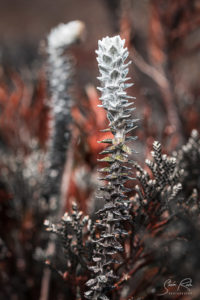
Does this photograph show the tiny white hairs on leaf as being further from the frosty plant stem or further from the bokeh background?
the frosty plant stem

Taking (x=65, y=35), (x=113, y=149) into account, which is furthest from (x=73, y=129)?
(x=113, y=149)

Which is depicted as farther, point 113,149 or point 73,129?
point 73,129
